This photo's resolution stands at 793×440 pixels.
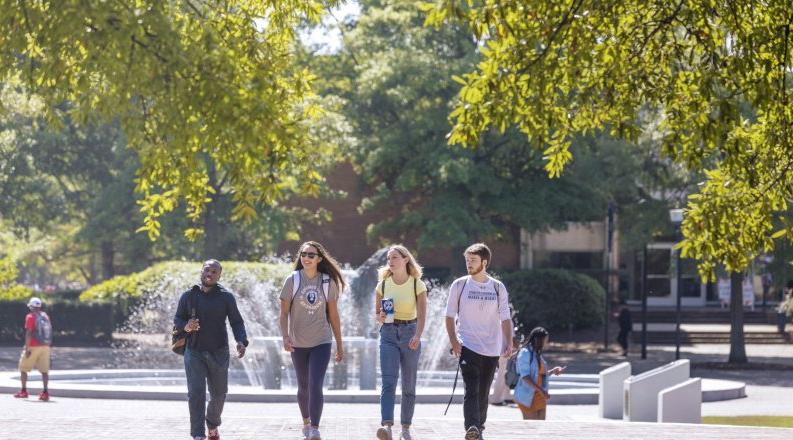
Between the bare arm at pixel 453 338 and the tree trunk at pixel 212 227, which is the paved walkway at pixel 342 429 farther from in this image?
the tree trunk at pixel 212 227

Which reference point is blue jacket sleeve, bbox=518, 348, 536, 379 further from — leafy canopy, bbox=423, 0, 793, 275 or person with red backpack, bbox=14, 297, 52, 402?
person with red backpack, bbox=14, 297, 52, 402

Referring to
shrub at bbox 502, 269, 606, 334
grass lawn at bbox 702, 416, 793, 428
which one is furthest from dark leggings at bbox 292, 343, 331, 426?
shrub at bbox 502, 269, 606, 334

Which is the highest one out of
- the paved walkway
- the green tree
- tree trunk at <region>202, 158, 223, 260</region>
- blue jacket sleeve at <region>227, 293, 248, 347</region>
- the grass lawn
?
tree trunk at <region>202, 158, 223, 260</region>

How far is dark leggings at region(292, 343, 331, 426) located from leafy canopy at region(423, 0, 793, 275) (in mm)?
2347

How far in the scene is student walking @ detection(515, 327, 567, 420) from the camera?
48.4 ft

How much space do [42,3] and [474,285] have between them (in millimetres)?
4258

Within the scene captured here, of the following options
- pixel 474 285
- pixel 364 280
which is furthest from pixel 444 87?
pixel 474 285

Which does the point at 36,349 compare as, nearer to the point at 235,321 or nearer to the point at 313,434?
the point at 235,321

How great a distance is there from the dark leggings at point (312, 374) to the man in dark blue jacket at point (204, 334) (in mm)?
632

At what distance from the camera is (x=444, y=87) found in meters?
39.7

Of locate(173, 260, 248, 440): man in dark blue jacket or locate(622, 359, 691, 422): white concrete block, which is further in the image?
locate(622, 359, 691, 422): white concrete block

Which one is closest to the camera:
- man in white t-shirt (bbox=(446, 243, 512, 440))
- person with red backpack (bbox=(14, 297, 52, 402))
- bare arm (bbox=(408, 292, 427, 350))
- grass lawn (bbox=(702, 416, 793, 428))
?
man in white t-shirt (bbox=(446, 243, 512, 440))

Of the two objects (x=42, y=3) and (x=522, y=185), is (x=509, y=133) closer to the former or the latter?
(x=522, y=185)

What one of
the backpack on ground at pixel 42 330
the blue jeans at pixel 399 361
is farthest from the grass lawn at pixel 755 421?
the backpack on ground at pixel 42 330
